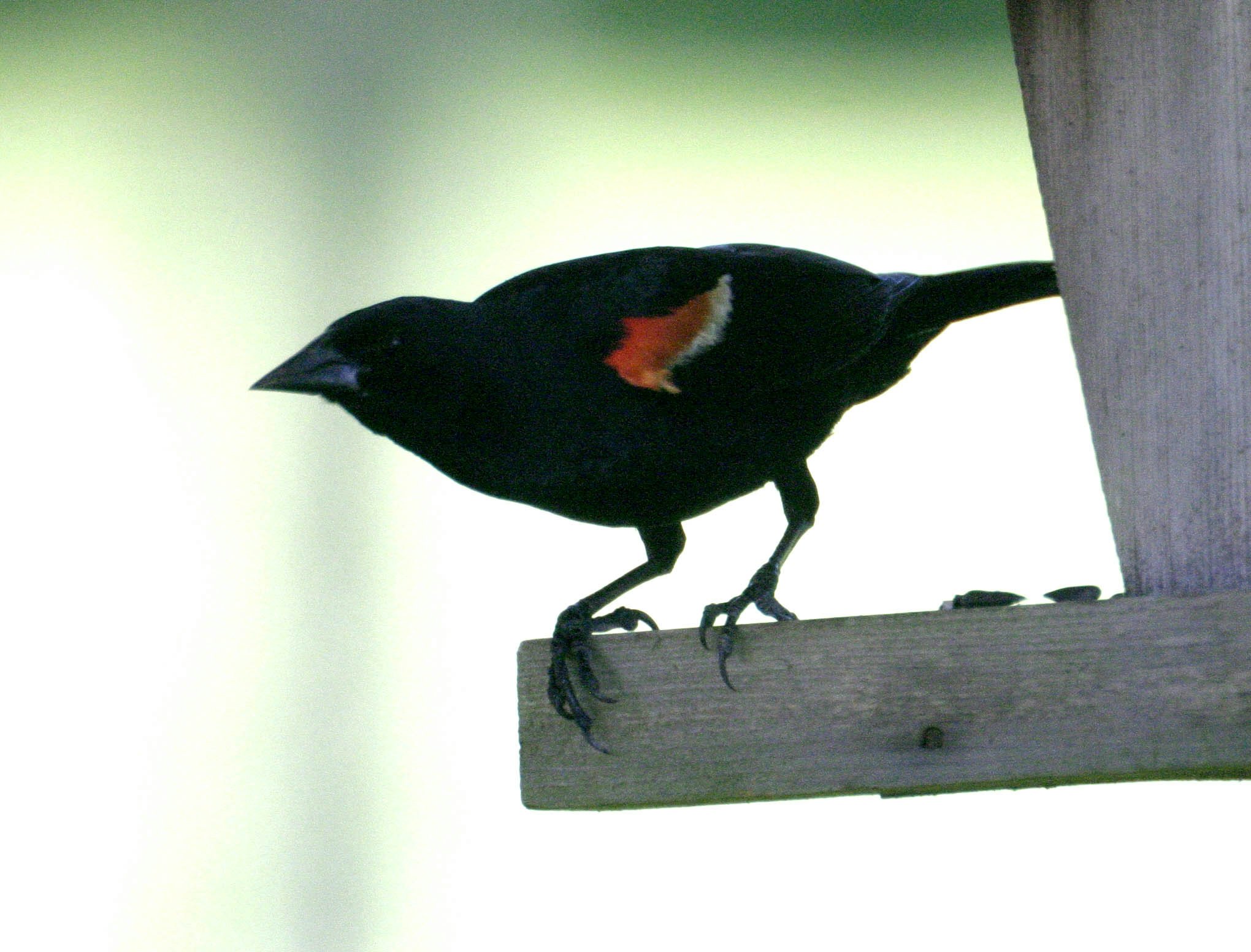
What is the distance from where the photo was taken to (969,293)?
226 cm

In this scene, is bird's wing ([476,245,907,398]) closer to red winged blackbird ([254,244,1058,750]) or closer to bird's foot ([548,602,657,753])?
red winged blackbird ([254,244,1058,750])

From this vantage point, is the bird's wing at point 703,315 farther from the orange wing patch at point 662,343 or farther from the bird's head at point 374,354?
the bird's head at point 374,354

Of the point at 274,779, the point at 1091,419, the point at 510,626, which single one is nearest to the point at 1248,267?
the point at 1091,419

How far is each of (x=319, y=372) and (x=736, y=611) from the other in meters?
0.61

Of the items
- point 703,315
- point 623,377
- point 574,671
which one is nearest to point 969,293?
point 703,315

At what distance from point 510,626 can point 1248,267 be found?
219 centimetres

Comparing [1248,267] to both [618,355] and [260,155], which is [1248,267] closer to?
[618,355]

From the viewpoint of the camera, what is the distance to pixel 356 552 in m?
3.48

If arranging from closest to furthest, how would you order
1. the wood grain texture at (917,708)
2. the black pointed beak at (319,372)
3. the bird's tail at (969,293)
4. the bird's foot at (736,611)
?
the wood grain texture at (917,708) < the bird's foot at (736,611) < the black pointed beak at (319,372) < the bird's tail at (969,293)

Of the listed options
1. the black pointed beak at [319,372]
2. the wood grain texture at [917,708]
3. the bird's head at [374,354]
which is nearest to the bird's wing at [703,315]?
the bird's head at [374,354]

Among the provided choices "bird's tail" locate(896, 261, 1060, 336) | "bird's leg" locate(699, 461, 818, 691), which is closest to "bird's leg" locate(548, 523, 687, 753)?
"bird's leg" locate(699, 461, 818, 691)

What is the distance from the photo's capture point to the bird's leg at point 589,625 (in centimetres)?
173

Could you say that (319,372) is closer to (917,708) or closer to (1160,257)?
(917,708)

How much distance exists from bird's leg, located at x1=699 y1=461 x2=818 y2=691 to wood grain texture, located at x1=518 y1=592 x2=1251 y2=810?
0.07 feet
